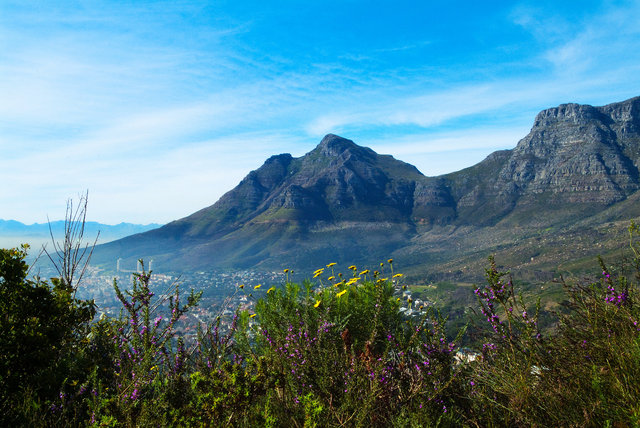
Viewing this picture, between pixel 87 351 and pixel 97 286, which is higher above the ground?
pixel 87 351

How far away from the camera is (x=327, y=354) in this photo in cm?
332

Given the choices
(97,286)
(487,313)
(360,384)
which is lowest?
(97,286)

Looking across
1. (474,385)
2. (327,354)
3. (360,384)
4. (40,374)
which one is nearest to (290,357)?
(327,354)

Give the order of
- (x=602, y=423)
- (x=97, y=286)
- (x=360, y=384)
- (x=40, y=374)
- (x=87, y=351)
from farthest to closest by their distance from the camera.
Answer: (x=97, y=286)
(x=87, y=351)
(x=40, y=374)
(x=360, y=384)
(x=602, y=423)

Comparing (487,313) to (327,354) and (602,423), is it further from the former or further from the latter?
(327,354)

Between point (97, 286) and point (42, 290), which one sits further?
point (97, 286)

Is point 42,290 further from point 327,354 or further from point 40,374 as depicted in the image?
point 327,354

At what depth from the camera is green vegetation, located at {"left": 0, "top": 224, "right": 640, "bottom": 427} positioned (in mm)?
2449

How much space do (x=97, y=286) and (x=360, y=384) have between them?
9075 inches

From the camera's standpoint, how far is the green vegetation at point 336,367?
8.04 feet

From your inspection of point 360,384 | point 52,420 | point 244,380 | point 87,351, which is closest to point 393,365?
point 360,384

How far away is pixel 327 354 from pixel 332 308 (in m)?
1.04

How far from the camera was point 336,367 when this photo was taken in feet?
10.5

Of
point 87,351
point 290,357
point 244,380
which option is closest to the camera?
point 244,380
